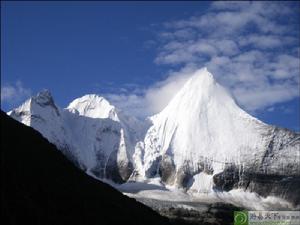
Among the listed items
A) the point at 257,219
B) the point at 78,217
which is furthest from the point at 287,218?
A: the point at 78,217

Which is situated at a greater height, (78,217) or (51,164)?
(51,164)

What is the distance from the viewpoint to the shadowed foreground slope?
150 meters

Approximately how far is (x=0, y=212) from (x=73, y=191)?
116 feet

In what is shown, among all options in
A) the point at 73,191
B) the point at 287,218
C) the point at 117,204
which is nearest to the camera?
the point at 287,218

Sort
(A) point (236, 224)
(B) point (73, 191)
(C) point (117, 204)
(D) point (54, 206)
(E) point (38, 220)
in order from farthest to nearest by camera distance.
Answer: (C) point (117, 204) → (B) point (73, 191) → (D) point (54, 206) → (E) point (38, 220) → (A) point (236, 224)

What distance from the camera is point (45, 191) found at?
537 ft

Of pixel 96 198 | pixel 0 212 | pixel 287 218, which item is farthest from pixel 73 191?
pixel 287 218

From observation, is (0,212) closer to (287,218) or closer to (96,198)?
(96,198)

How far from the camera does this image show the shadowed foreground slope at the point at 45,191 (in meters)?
150

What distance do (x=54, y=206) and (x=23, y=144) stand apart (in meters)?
26.9

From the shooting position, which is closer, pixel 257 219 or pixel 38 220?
pixel 257 219

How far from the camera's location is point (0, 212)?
14162 centimetres

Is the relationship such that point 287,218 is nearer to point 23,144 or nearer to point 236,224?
point 236,224

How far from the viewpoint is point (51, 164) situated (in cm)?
18388
